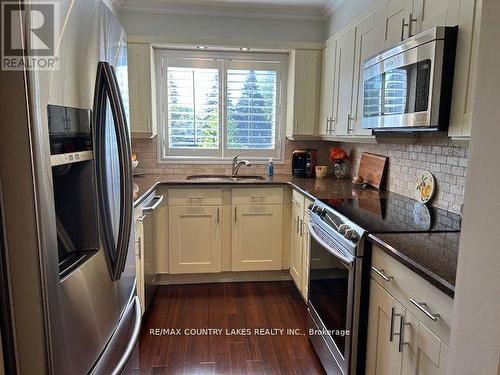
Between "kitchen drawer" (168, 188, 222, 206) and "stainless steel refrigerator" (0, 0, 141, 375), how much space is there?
170 centimetres

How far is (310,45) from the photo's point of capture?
328 centimetres

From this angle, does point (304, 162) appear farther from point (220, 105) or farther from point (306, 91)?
point (220, 105)

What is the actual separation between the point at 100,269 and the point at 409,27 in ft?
5.95

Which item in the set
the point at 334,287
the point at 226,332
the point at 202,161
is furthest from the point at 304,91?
the point at 226,332

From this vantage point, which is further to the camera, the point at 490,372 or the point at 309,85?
the point at 309,85

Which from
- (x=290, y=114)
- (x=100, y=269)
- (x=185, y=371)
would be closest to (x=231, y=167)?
(x=290, y=114)

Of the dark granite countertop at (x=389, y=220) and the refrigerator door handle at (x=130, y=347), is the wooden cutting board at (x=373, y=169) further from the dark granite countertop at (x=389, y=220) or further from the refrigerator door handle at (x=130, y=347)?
the refrigerator door handle at (x=130, y=347)

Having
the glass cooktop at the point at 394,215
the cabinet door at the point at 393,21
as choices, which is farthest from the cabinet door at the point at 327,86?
the glass cooktop at the point at 394,215

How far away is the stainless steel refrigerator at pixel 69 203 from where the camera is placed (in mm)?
763

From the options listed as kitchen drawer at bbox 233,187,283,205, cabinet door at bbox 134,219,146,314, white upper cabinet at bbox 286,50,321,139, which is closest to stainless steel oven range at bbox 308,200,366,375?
kitchen drawer at bbox 233,187,283,205

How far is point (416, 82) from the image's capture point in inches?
65.1

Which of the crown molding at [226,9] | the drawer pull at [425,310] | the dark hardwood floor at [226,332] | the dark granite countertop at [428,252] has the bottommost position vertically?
the dark hardwood floor at [226,332]

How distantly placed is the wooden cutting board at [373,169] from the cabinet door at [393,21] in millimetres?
885

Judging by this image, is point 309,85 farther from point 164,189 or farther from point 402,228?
point 402,228
